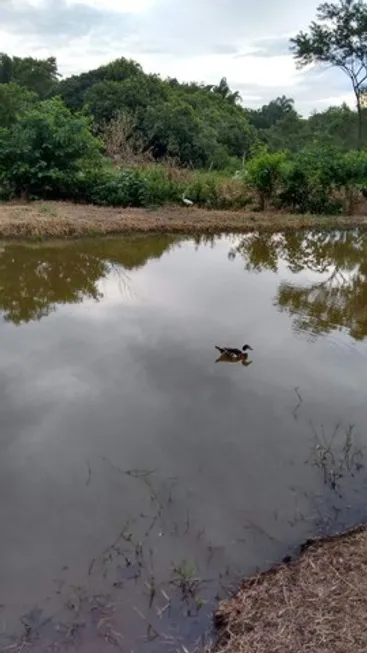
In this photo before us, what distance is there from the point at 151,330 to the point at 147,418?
2.03m

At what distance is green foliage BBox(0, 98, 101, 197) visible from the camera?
41.8 feet

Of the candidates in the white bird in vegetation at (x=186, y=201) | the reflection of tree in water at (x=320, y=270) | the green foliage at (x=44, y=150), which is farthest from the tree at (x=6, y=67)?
the reflection of tree in water at (x=320, y=270)

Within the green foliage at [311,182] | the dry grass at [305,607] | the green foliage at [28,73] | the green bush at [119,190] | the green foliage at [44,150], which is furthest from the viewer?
the green foliage at [28,73]

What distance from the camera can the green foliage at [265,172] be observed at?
13648 millimetres

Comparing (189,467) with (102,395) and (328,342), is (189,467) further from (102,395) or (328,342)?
(328,342)

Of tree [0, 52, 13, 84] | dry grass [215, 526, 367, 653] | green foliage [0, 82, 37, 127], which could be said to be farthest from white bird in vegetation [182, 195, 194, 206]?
tree [0, 52, 13, 84]

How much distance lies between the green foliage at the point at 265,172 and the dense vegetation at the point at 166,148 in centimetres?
2

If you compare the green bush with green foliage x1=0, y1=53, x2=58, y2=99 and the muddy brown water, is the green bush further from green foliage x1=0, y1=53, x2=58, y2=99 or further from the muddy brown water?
green foliage x1=0, y1=53, x2=58, y2=99

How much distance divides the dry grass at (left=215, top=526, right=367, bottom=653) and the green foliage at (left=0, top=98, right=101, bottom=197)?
37.2ft

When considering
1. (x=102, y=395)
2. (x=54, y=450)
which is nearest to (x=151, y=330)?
(x=102, y=395)

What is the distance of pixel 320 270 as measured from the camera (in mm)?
9625

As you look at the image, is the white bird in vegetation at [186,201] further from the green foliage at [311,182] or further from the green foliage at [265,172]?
the green foliage at [311,182]

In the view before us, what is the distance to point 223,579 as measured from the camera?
289 centimetres

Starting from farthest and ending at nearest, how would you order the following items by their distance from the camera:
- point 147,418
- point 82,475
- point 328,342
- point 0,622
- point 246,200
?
point 246,200 → point 328,342 → point 147,418 → point 82,475 → point 0,622
